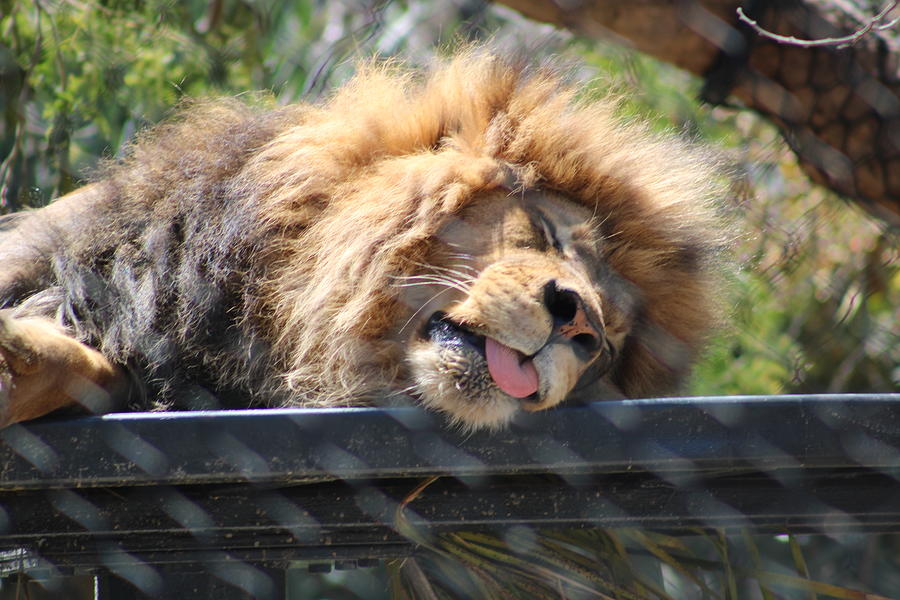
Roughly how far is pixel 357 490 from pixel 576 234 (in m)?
0.50

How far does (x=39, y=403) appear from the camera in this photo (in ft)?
3.04

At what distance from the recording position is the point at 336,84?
2053mm

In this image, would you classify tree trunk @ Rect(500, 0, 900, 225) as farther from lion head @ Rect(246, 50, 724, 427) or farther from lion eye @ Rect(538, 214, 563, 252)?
lion eye @ Rect(538, 214, 563, 252)

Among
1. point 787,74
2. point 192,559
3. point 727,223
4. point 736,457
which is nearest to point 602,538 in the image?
point 736,457

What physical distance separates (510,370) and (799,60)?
3.92ft

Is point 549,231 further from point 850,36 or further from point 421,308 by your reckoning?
point 850,36

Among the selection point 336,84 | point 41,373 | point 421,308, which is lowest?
point 336,84

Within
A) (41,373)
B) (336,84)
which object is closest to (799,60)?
(336,84)

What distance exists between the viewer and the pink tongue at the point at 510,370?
3.57 ft

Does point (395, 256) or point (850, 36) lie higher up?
point (850, 36)

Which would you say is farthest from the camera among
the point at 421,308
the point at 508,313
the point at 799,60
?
the point at 799,60

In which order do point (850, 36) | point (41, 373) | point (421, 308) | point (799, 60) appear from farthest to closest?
point (799, 60) → point (850, 36) → point (421, 308) → point (41, 373)

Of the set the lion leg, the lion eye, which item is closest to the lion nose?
the lion eye

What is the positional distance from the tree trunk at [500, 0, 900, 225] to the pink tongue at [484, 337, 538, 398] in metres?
1.05
